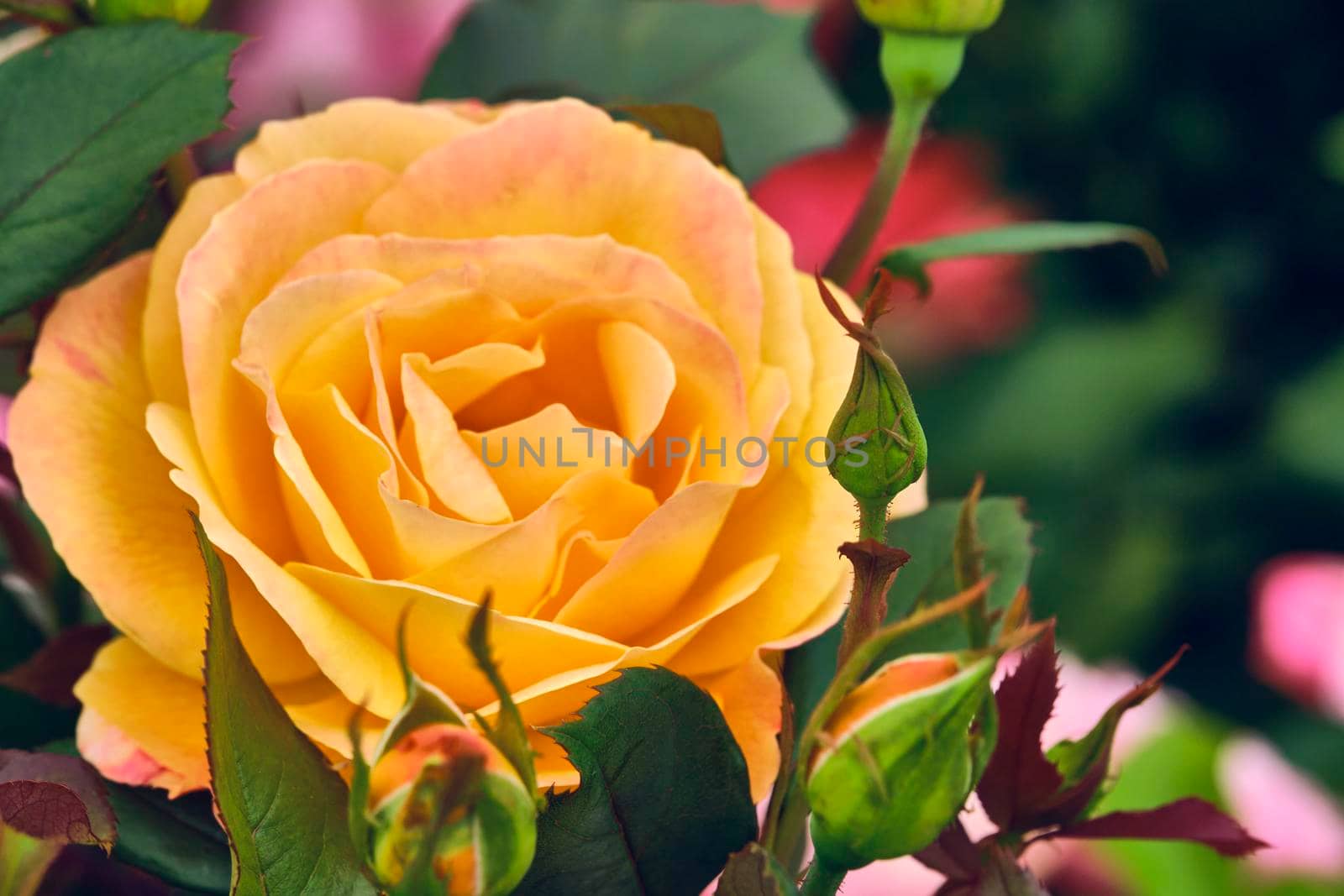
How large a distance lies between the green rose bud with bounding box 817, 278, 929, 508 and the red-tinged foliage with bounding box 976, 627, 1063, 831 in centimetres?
4

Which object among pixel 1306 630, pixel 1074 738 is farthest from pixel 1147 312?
pixel 1074 738

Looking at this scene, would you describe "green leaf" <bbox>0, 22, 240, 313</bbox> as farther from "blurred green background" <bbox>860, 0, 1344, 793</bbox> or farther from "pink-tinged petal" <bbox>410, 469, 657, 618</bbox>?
"blurred green background" <bbox>860, 0, 1344, 793</bbox>

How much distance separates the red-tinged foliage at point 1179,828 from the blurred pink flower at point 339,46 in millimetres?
438

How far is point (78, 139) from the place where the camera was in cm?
24

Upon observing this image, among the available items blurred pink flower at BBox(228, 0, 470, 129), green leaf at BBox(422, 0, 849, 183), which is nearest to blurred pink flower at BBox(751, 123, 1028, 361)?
blurred pink flower at BBox(228, 0, 470, 129)

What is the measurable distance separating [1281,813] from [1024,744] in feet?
1.23

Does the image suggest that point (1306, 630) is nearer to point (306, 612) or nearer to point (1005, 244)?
point (1005, 244)

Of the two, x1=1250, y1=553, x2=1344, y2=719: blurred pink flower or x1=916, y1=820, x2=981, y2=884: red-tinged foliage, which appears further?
x1=1250, y1=553, x2=1344, y2=719: blurred pink flower

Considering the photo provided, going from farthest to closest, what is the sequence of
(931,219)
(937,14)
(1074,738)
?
(931,219)
(1074,738)
(937,14)

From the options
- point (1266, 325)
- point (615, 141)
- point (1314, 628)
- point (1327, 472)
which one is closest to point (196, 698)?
point (615, 141)

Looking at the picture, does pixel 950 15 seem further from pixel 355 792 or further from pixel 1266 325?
pixel 1266 325

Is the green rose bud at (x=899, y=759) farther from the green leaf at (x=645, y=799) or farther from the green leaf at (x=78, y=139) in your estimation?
the green leaf at (x=78, y=139)

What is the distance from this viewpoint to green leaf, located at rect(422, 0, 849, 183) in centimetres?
32

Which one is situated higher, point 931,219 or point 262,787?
point 262,787
